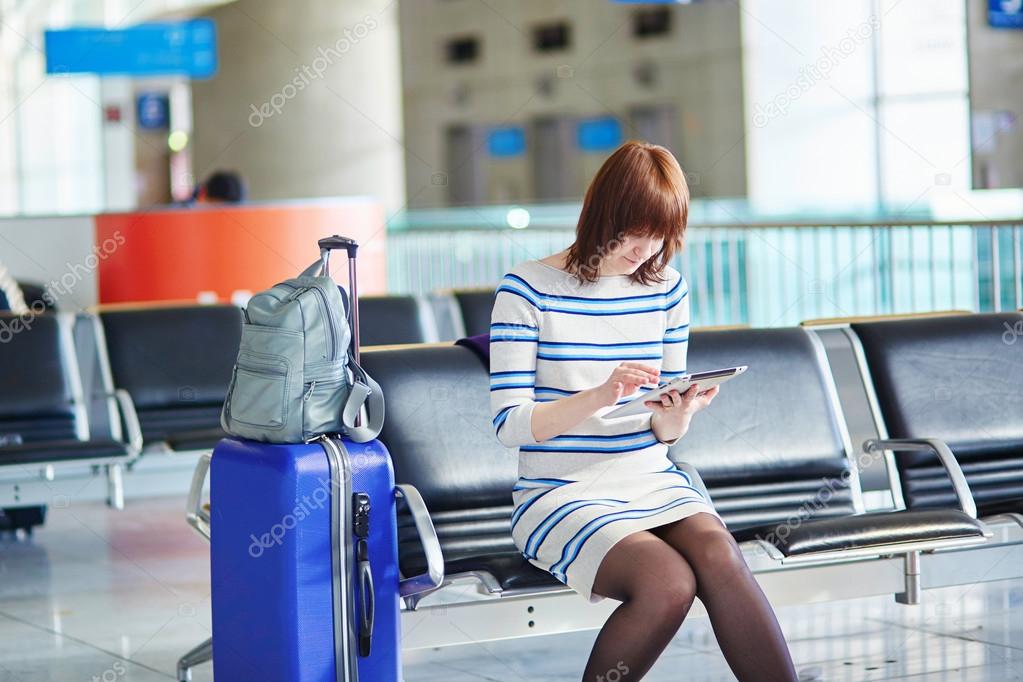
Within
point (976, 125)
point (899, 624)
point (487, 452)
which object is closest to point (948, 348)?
point (899, 624)

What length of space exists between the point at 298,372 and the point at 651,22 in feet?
48.2

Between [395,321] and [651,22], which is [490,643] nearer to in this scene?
[395,321]

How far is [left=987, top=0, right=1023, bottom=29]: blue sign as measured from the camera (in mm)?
5621

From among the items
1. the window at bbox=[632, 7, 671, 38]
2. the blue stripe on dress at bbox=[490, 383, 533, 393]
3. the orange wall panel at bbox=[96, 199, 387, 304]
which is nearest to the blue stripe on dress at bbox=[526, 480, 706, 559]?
the blue stripe on dress at bbox=[490, 383, 533, 393]

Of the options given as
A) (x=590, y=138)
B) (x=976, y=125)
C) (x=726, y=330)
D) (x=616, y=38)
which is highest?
(x=616, y=38)

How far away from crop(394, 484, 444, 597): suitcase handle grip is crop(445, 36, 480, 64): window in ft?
54.4

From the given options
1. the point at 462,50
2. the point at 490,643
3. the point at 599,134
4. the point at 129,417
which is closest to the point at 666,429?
the point at 490,643

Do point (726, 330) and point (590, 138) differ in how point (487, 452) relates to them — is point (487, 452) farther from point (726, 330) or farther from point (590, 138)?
point (590, 138)

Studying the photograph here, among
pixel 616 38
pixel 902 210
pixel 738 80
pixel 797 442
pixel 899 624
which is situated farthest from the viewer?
pixel 616 38

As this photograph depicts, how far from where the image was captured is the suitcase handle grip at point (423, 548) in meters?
2.66

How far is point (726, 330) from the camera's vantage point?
3.47 meters

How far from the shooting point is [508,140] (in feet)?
62.8

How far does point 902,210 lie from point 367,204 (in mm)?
7024

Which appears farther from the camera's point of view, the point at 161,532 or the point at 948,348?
the point at 161,532
